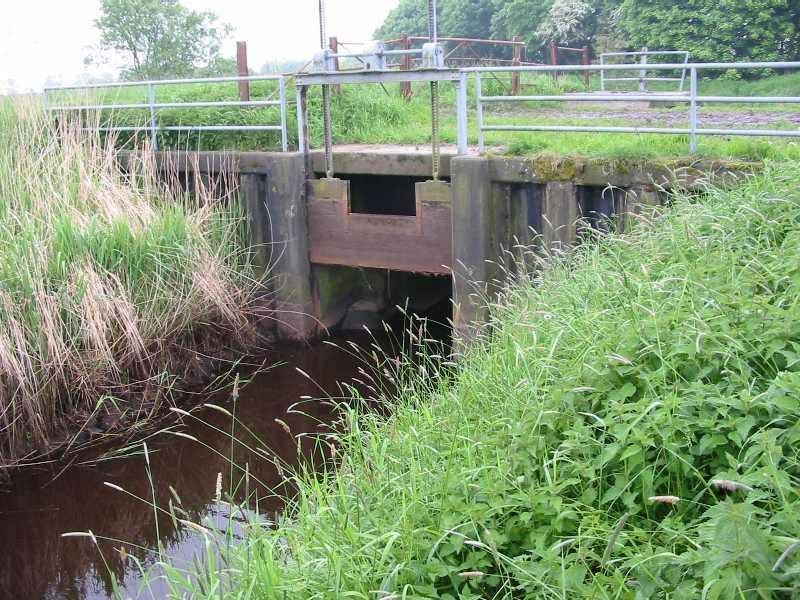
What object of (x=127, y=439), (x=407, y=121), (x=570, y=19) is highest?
(x=570, y=19)

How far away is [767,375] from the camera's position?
318 centimetres

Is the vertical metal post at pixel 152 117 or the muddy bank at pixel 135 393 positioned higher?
the vertical metal post at pixel 152 117

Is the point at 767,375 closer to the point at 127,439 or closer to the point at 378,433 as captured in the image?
the point at 378,433

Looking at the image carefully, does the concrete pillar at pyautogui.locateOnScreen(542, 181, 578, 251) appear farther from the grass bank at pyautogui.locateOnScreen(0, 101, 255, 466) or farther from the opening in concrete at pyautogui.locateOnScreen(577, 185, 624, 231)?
the grass bank at pyautogui.locateOnScreen(0, 101, 255, 466)

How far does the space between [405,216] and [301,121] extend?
66.7 inches

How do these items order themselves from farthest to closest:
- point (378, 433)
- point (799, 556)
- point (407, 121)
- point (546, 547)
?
point (407, 121)
point (378, 433)
point (546, 547)
point (799, 556)

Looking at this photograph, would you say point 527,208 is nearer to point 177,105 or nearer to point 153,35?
point 177,105

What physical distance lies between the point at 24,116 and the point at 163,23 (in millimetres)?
22889

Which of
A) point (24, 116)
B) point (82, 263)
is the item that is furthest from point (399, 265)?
point (24, 116)

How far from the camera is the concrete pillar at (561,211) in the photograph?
7.75 meters

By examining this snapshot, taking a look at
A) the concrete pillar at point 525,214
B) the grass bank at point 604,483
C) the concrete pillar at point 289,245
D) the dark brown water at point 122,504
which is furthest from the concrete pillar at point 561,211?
the grass bank at point 604,483

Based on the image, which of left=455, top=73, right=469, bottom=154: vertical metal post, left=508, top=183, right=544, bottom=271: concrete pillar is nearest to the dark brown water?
left=508, top=183, right=544, bottom=271: concrete pillar

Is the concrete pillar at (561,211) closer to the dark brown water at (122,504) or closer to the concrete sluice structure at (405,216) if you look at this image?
the concrete sluice structure at (405,216)

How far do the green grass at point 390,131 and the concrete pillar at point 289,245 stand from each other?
60cm
